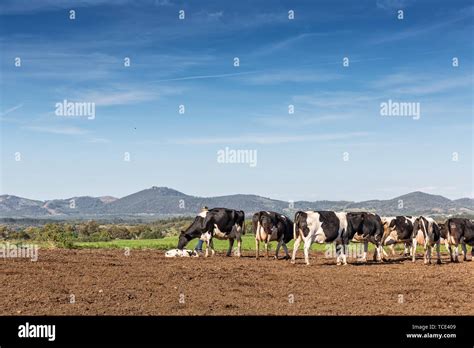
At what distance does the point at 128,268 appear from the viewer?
22.0m

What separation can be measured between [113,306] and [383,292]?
8.12 m

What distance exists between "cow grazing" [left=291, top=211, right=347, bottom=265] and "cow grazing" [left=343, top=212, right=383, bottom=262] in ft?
3.38

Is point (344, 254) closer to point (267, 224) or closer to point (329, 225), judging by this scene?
point (329, 225)

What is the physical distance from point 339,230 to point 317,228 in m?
1.07

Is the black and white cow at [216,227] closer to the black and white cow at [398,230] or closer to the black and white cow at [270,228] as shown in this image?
the black and white cow at [270,228]

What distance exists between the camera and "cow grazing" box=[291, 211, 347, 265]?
2580 centimetres

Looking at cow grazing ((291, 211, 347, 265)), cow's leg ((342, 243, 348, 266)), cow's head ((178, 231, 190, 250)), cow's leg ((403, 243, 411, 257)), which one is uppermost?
cow grazing ((291, 211, 347, 265))

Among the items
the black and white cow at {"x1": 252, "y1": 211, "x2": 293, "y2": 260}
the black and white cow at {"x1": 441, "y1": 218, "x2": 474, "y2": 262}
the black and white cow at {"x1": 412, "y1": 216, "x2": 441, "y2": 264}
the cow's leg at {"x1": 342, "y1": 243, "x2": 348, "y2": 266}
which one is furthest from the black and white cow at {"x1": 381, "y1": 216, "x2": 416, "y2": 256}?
the black and white cow at {"x1": 252, "y1": 211, "x2": 293, "y2": 260}

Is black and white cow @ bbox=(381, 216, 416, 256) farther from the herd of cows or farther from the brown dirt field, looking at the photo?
the brown dirt field

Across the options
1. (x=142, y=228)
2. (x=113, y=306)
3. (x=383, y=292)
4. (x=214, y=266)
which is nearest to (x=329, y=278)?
(x=383, y=292)

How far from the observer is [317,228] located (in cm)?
2591

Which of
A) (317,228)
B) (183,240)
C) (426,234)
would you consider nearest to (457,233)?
(426,234)

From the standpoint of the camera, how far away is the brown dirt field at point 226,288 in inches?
558
